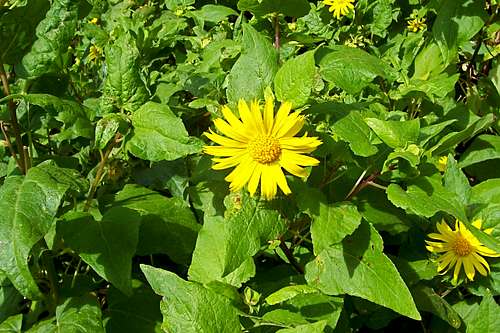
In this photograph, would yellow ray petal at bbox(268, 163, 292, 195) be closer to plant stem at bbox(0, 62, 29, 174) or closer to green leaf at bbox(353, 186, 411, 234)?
green leaf at bbox(353, 186, 411, 234)

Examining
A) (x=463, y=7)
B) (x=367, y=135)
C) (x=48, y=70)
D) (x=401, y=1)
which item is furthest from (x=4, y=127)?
(x=401, y=1)

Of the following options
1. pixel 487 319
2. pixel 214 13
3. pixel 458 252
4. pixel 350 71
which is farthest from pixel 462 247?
pixel 214 13

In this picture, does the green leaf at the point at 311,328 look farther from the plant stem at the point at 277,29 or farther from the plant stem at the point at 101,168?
the plant stem at the point at 277,29

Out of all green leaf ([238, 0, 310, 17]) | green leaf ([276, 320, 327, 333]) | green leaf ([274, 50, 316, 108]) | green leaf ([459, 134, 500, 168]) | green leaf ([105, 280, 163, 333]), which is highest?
green leaf ([238, 0, 310, 17])

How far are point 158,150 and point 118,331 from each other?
423 mm

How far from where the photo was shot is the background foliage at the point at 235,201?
1.19 meters

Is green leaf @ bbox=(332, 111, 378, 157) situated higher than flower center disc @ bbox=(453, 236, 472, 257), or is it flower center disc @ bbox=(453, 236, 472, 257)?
green leaf @ bbox=(332, 111, 378, 157)

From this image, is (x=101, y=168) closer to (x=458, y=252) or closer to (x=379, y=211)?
(x=379, y=211)

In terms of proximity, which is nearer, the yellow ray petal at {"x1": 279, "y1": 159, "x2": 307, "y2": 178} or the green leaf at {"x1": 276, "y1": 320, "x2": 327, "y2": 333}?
the green leaf at {"x1": 276, "y1": 320, "x2": 327, "y2": 333}

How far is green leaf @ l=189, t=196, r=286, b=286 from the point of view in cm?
114

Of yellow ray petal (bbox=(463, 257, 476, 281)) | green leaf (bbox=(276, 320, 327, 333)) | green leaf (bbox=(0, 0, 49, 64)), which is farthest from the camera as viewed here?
yellow ray petal (bbox=(463, 257, 476, 281))

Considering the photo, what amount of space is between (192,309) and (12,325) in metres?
0.46

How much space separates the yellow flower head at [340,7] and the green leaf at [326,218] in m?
1.38

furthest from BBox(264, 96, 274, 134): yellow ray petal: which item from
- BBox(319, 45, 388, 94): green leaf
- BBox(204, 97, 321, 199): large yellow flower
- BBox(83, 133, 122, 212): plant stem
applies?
BBox(83, 133, 122, 212): plant stem
